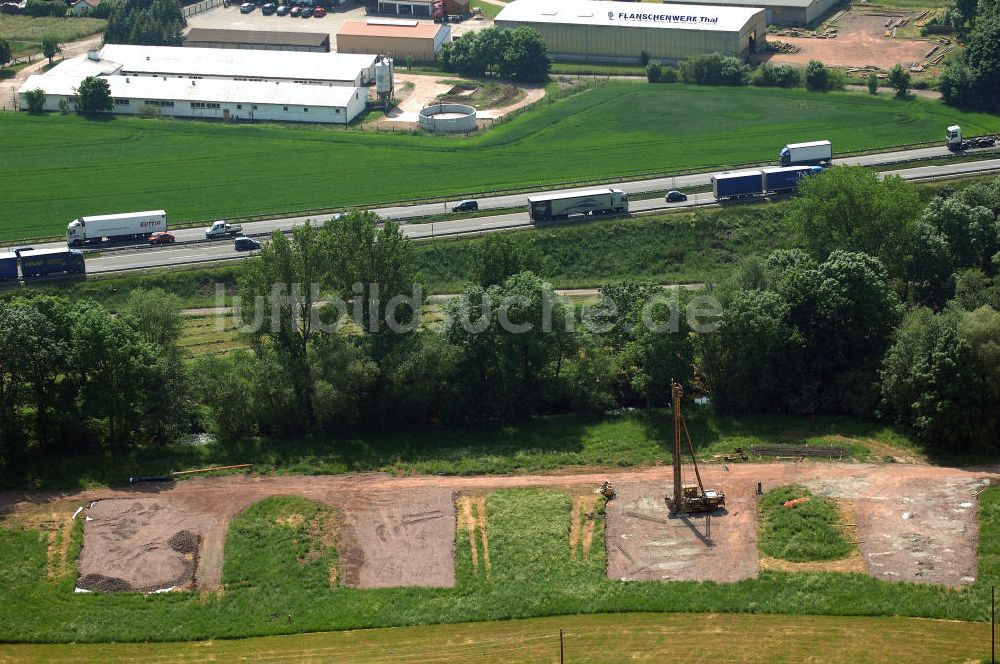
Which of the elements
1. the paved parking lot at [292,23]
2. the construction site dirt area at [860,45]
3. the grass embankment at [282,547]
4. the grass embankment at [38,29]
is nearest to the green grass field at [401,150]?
the construction site dirt area at [860,45]

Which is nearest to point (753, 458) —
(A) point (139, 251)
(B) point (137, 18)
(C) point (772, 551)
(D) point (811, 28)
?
(C) point (772, 551)

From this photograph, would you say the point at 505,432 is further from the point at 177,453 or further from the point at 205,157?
the point at 205,157

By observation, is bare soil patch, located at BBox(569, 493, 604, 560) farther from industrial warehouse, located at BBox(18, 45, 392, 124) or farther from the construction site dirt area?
the construction site dirt area

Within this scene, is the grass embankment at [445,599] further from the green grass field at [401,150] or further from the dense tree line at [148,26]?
the dense tree line at [148,26]

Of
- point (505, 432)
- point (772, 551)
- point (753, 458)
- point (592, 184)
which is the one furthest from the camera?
point (592, 184)

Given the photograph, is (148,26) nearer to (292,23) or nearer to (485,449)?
(292,23)

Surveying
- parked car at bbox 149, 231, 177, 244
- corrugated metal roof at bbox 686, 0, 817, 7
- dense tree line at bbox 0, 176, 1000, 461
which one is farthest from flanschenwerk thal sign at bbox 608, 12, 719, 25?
dense tree line at bbox 0, 176, 1000, 461
